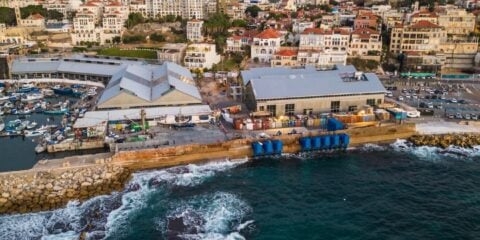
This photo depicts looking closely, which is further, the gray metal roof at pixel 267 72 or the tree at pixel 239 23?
the tree at pixel 239 23

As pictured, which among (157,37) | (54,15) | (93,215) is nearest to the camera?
(93,215)

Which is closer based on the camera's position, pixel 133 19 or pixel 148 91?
pixel 148 91

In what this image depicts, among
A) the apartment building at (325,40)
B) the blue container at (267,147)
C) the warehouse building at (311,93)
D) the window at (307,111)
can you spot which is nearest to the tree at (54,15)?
the apartment building at (325,40)

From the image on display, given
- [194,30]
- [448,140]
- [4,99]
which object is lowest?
[448,140]

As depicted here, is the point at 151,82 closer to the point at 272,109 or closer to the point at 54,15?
the point at 272,109

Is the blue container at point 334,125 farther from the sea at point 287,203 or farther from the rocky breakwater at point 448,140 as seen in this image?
the rocky breakwater at point 448,140

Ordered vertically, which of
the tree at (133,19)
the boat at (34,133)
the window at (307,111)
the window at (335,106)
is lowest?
the boat at (34,133)

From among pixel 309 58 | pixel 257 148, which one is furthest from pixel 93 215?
pixel 309 58
